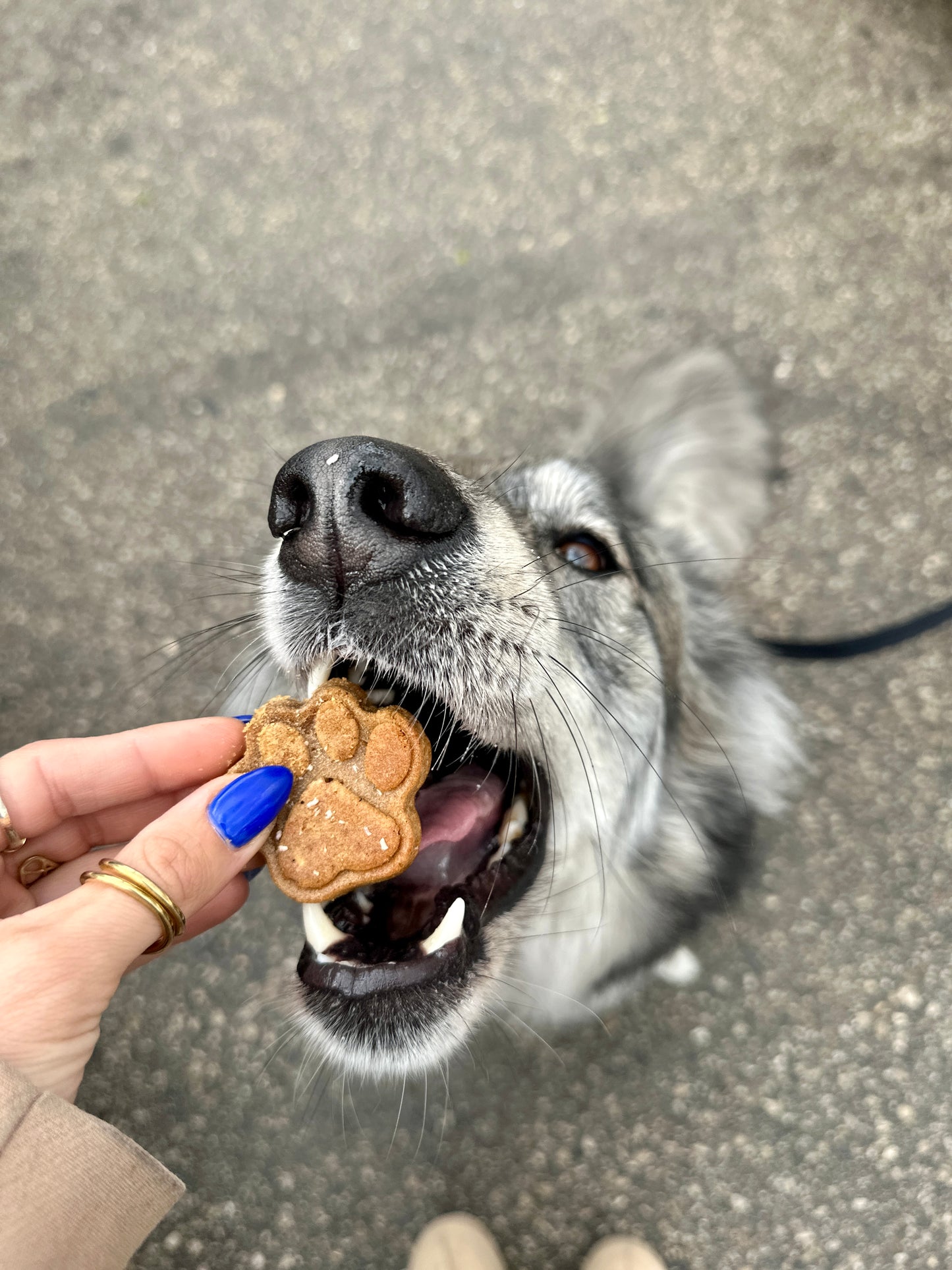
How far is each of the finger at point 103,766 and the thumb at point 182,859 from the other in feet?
1.05

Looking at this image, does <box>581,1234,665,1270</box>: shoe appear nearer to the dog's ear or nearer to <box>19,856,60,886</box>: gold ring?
<box>19,856,60,886</box>: gold ring

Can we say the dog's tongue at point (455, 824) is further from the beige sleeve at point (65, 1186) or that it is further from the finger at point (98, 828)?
the beige sleeve at point (65, 1186)

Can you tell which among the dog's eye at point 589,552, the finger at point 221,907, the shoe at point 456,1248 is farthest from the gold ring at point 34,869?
the shoe at point 456,1248

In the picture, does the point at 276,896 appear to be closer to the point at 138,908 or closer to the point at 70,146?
the point at 138,908

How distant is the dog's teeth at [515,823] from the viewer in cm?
210

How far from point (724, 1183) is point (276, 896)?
6.48 ft

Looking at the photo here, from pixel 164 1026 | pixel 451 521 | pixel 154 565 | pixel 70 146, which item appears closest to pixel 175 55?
pixel 70 146

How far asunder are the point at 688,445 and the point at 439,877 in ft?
6.68

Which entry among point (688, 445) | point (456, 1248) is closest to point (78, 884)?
point (456, 1248)

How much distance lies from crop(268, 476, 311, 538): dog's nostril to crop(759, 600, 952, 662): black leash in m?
2.13

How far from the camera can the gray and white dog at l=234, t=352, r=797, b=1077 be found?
166cm

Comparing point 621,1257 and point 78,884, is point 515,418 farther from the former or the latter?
point 621,1257

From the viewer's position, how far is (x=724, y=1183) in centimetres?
293

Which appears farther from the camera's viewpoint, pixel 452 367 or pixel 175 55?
pixel 175 55
